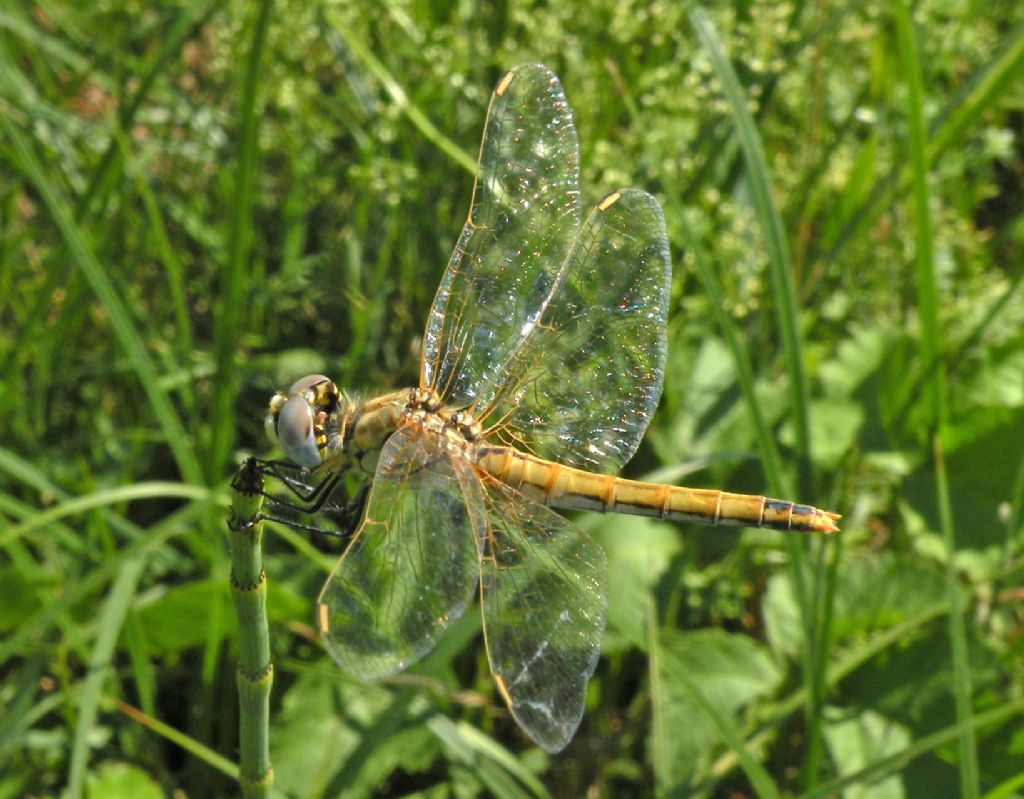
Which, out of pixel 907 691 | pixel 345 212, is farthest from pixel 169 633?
pixel 907 691

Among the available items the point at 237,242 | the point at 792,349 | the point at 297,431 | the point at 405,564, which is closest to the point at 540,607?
the point at 405,564

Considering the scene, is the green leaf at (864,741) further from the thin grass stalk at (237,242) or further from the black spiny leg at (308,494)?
the thin grass stalk at (237,242)

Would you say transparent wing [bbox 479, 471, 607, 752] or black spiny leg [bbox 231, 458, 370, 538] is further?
transparent wing [bbox 479, 471, 607, 752]

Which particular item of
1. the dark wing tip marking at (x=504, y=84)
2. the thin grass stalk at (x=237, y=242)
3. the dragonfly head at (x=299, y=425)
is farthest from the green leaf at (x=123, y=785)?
the dark wing tip marking at (x=504, y=84)

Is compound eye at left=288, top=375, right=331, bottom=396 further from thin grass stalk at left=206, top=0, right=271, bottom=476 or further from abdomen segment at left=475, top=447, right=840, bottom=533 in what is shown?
thin grass stalk at left=206, top=0, right=271, bottom=476

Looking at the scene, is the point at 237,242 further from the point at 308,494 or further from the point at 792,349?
the point at 792,349

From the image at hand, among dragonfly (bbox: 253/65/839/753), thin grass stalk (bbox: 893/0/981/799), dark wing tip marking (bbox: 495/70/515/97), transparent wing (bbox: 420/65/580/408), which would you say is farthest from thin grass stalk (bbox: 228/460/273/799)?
thin grass stalk (bbox: 893/0/981/799)

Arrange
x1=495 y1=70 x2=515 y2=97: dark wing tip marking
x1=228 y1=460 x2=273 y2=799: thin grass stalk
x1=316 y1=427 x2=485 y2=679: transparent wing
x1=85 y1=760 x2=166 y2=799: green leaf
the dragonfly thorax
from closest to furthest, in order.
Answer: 1. x1=228 y1=460 x2=273 y2=799: thin grass stalk
2. x1=316 y1=427 x2=485 y2=679: transparent wing
3. the dragonfly thorax
4. x1=495 y1=70 x2=515 y2=97: dark wing tip marking
5. x1=85 y1=760 x2=166 y2=799: green leaf
